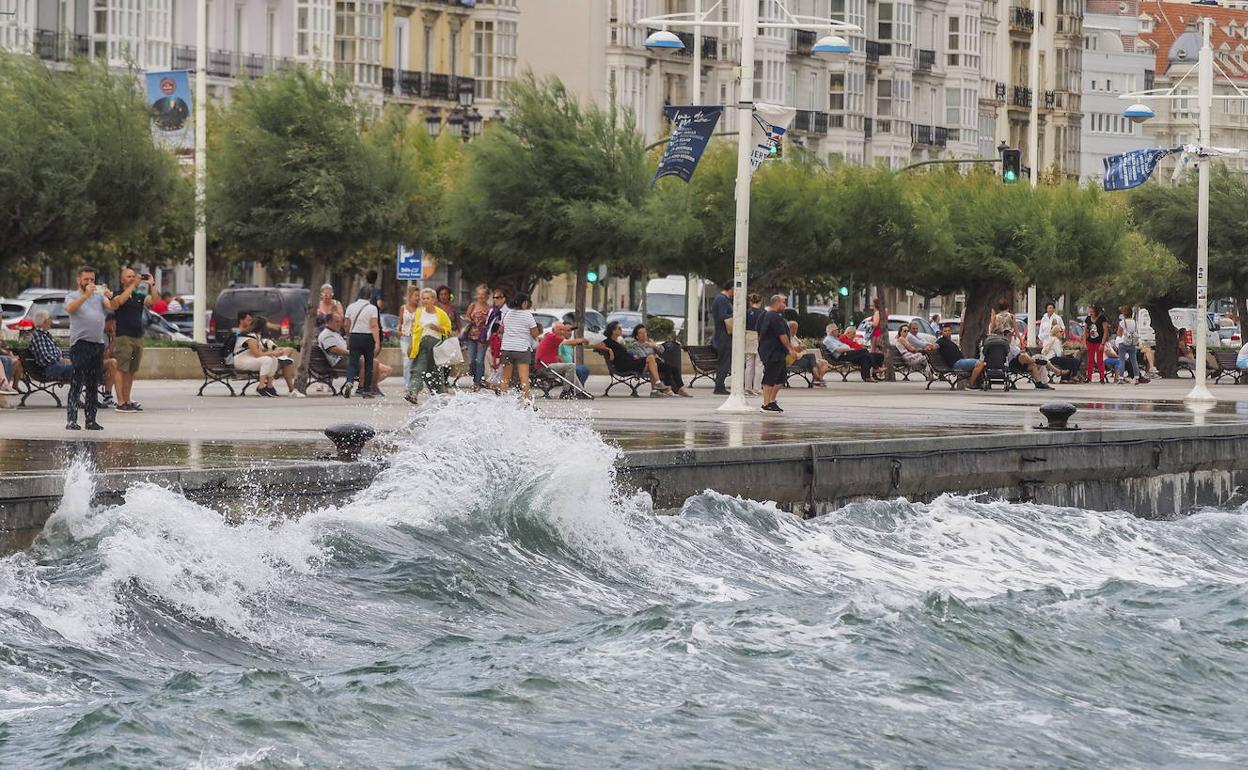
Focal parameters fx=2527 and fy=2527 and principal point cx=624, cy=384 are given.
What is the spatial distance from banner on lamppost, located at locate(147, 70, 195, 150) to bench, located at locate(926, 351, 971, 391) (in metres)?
13.9

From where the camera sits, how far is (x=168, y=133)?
45.8 meters

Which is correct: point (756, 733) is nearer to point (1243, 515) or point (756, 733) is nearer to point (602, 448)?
point (602, 448)

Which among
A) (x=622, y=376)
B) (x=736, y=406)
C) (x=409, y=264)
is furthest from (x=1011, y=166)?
(x=736, y=406)

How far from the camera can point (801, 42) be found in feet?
334

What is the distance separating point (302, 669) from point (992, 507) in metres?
11.2

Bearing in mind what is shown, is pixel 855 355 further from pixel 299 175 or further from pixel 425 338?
pixel 425 338

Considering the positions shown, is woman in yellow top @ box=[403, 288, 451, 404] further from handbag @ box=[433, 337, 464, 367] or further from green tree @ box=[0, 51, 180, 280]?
green tree @ box=[0, 51, 180, 280]

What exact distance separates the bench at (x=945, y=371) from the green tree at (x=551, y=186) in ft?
17.8

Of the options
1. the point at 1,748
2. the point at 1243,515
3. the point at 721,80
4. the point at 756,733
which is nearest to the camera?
the point at 1,748

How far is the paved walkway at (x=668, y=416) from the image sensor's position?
2305 centimetres

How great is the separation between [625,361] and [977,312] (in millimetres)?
18794

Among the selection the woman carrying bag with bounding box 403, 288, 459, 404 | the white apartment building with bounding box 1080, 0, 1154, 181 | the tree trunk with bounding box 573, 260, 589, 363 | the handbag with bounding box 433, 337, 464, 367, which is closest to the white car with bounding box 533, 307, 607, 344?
the tree trunk with bounding box 573, 260, 589, 363

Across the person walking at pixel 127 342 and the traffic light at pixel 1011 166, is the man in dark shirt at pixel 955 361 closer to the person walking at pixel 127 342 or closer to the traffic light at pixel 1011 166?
the traffic light at pixel 1011 166

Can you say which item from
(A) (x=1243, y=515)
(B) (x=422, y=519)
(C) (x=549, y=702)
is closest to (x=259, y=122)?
(A) (x=1243, y=515)
